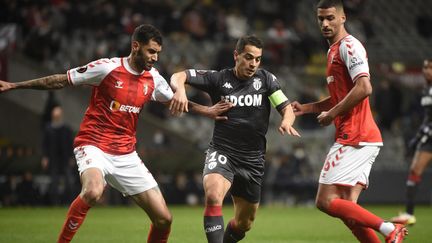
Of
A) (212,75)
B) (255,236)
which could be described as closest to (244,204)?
(212,75)

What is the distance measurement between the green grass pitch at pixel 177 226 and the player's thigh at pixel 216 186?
2656 millimetres

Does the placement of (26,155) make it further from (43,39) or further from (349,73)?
(349,73)

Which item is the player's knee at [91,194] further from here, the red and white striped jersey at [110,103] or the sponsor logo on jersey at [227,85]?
the sponsor logo on jersey at [227,85]

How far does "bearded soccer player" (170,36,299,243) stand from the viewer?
9055 millimetres

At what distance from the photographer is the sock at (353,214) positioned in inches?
315

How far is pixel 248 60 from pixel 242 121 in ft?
2.23

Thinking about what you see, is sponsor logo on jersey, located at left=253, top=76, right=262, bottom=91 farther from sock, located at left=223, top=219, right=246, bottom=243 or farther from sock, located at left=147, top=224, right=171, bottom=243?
sock, located at left=147, top=224, right=171, bottom=243

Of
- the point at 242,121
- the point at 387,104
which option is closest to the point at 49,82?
the point at 242,121

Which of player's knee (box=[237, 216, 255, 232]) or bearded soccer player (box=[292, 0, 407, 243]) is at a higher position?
bearded soccer player (box=[292, 0, 407, 243])

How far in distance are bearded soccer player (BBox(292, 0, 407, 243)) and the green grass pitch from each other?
3.25 m

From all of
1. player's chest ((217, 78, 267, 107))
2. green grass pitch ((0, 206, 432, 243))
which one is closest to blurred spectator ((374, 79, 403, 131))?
green grass pitch ((0, 206, 432, 243))

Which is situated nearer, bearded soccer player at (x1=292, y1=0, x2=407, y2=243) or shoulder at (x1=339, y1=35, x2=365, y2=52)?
bearded soccer player at (x1=292, y1=0, x2=407, y2=243)

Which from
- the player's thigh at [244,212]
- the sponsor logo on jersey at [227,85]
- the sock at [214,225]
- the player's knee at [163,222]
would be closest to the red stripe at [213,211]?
the sock at [214,225]

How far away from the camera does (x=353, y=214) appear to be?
809 centimetres
